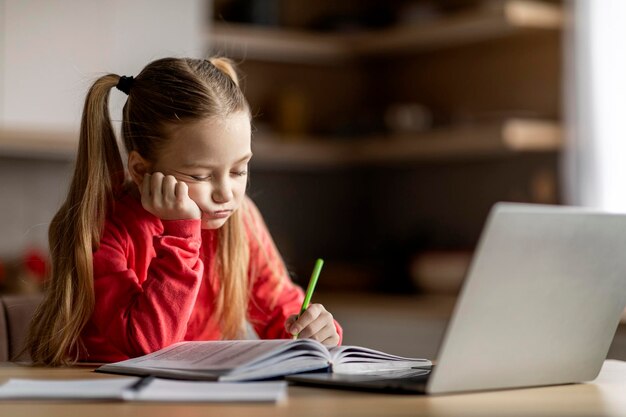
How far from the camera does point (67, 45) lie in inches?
129

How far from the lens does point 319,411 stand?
946 millimetres

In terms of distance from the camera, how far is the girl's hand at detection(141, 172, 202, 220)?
137 cm

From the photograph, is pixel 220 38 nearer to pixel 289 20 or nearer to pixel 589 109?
pixel 289 20

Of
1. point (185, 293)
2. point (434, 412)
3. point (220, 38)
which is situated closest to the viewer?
point (434, 412)

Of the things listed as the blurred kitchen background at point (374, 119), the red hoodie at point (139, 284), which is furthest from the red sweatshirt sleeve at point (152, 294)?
the blurred kitchen background at point (374, 119)

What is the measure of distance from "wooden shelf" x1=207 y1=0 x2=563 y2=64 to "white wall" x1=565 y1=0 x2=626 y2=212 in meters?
0.17

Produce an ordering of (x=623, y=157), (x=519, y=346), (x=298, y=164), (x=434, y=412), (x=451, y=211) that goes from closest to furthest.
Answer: (x=434, y=412) → (x=519, y=346) → (x=623, y=157) → (x=451, y=211) → (x=298, y=164)

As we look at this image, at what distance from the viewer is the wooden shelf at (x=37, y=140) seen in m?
3.22

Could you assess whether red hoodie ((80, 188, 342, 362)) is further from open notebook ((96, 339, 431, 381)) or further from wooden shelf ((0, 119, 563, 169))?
wooden shelf ((0, 119, 563, 169))

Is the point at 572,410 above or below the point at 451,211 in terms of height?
above

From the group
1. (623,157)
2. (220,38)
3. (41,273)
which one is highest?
(220,38)

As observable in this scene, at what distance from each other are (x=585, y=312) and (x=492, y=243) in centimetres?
24

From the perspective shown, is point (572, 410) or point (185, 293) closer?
point (572, 410)

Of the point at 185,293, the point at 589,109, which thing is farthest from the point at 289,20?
the point at 185,293
